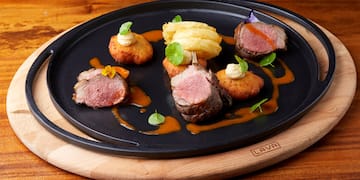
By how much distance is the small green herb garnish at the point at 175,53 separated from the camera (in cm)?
166

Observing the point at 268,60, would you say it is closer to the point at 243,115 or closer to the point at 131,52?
the point at 243,115

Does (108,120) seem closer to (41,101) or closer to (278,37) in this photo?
(41,101)

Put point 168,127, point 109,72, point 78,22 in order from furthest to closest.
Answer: point 78,22
point 109,72
point 168,127

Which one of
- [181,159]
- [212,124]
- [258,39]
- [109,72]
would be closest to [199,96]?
[212,124]

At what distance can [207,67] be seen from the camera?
174cm

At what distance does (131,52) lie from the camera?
1.77 meters

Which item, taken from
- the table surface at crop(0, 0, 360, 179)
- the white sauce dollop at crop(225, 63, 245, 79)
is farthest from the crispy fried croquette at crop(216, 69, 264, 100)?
the table surface at crop(0, 0, 360, 179)

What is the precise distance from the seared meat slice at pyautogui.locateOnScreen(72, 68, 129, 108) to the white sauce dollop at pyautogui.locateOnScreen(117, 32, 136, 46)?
0.18 metres

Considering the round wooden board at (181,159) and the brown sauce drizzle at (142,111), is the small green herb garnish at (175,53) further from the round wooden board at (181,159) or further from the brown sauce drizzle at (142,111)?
the round wooden board at (181,159)

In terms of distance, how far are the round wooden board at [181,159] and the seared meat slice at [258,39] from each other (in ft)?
0.74

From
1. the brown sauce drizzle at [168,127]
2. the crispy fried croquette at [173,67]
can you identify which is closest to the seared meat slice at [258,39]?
the crispy fried croquette at [173,67]

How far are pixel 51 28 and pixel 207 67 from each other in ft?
2.10

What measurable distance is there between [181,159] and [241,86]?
12.0 inches

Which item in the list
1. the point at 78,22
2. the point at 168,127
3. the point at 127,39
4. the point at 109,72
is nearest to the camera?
the point at 168,127
